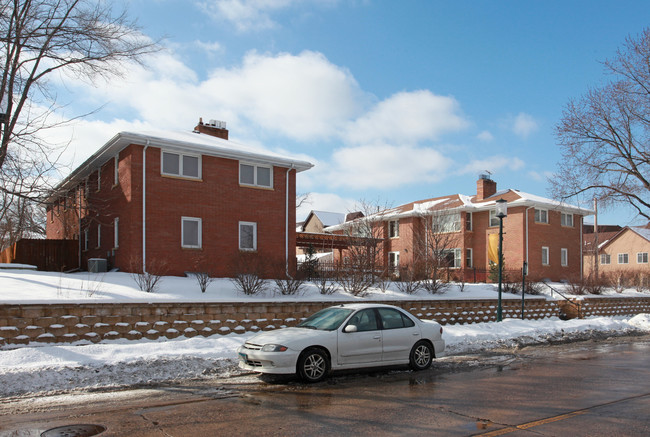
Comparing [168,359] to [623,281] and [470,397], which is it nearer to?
[470,397]

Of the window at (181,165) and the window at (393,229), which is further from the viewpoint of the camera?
the window at (393,229)

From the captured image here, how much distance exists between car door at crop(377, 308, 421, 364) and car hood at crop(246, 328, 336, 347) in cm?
121

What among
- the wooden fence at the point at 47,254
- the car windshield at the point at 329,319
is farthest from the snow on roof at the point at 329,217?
the car windshield at the point at 329,319

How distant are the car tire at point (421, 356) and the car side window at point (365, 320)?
102 cm

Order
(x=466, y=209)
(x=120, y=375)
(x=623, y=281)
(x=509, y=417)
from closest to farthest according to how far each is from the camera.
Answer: (x=509, y=417) → (x=120, y=375) → (x=623, y=281) → (x=466, y=209)

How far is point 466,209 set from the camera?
39.6 metres

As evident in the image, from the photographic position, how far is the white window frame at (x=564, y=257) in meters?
39.3

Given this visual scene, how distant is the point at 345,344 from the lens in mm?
9688

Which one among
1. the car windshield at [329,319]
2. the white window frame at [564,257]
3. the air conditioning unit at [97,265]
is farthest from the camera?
the white window frame at [564,257]

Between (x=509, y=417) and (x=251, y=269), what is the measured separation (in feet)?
39.8

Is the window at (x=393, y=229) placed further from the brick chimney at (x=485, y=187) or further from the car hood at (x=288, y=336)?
the car hood at (x=288, y=336)

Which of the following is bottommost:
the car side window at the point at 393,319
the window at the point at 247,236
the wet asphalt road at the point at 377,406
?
the wet asphalt road at the point at 377,406

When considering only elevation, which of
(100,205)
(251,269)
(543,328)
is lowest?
(543,328)

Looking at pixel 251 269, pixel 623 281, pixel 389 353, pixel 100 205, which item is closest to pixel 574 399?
pixel 389 353
